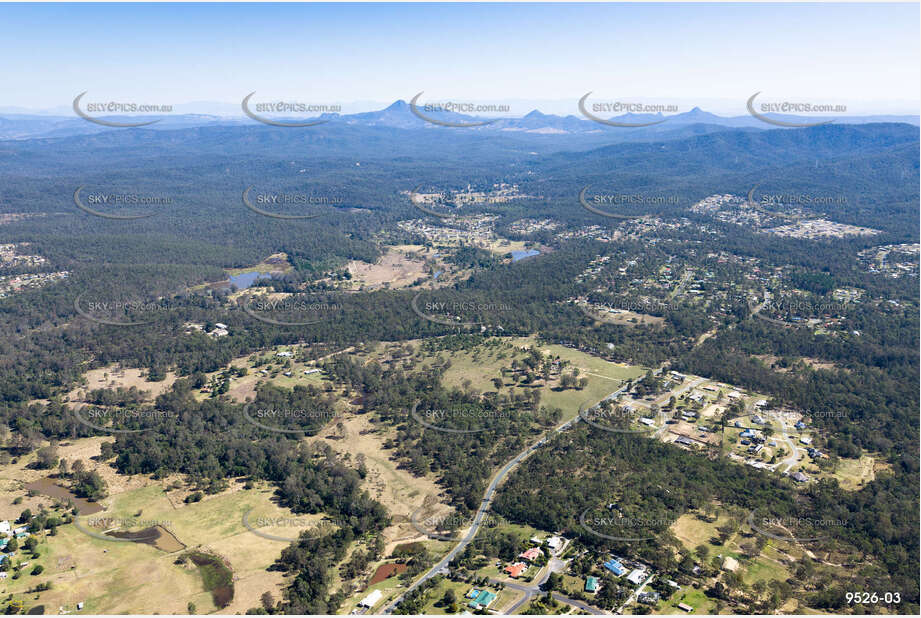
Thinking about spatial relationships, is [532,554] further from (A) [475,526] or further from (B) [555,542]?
(A) [475,526]

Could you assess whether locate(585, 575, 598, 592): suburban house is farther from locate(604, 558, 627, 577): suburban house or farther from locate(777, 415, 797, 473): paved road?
locate(777, 415, 797, 473): paved road

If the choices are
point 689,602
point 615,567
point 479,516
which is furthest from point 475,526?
point 689,602

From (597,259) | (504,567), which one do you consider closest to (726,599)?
(504,567)

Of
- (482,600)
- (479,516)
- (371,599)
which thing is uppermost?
(482,600)

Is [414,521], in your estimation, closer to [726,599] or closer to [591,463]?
[591,463]

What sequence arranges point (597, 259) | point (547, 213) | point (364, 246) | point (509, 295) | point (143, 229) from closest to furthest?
point (509, 295) < point (597, 259) < point (364, 246) < point (143, 229) < point (547, 213)

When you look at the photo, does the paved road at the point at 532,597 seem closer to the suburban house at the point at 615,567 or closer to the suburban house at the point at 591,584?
the suburban house at the point at 591,584

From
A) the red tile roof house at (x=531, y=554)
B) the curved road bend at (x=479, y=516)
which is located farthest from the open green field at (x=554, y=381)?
the red tile roof house at (x=531, y=554)
